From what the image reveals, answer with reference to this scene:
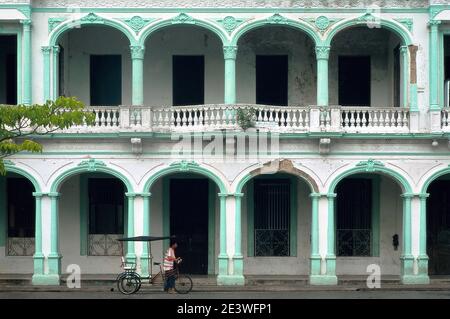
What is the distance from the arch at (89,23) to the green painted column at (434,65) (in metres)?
7.42

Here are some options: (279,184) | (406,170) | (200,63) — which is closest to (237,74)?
Answer: (200,63)

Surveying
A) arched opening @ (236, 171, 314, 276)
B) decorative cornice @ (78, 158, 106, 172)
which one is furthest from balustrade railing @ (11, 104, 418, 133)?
arched opening @ (236, 171, 314, 276)

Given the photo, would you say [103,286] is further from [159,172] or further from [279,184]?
[279,184]

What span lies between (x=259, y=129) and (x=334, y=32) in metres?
3.13

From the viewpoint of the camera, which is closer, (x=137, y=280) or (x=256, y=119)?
(x=137, y=280)

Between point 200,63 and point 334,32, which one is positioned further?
point 200,63

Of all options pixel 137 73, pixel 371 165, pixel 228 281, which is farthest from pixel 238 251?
pixel 137 73

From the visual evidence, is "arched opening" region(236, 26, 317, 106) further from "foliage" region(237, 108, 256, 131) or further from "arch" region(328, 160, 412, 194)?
"arch" region(328, 160, 412, 194)

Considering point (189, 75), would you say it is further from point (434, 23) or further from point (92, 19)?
point (434, 23)

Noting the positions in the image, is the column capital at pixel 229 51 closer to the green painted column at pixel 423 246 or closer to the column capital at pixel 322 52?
the column capital at pixel 322 52

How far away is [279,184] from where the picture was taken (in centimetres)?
3053

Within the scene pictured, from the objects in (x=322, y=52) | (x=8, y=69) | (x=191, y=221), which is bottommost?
(x=191, y=221)

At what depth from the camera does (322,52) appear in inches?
1124

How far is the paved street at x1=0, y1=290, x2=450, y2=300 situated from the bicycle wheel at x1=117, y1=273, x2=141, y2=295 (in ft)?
0.58
